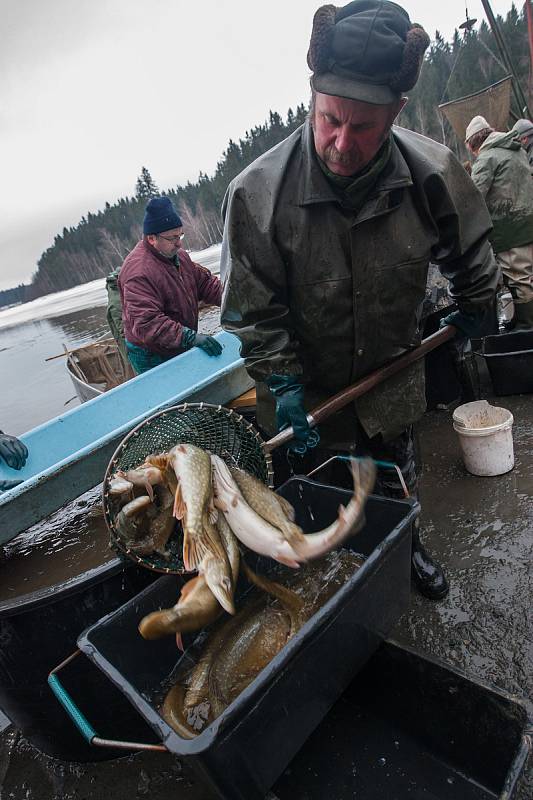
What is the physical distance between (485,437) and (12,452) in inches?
170

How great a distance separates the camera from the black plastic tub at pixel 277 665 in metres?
1.28

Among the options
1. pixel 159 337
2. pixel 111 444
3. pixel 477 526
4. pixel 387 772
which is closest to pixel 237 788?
pixel 387 772

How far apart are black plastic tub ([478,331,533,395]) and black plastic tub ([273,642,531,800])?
369 centimetres

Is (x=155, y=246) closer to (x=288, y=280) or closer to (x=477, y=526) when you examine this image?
(x=288, y=280)

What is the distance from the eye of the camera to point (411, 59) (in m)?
1.85

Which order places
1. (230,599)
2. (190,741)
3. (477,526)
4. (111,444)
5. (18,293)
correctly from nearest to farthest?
(190,741) → (230,599) → (477,526) → (111,444) → (18,293)

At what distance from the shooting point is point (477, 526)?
3.40 m

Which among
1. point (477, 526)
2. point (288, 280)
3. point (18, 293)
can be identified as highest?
point (18, 293)

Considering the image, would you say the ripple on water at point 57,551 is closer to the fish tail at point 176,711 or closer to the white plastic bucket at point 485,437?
the fish tail at point 176,711

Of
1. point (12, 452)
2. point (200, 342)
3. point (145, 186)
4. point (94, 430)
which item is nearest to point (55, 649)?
point (12, 452)

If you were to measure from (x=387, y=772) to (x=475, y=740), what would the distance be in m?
0.43

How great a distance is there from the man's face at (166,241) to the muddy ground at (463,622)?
145 inches

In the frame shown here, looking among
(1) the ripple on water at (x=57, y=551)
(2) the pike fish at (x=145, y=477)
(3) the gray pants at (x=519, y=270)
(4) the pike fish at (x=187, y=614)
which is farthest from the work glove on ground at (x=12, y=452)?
(3) the gray pants at (x=519, y=270)

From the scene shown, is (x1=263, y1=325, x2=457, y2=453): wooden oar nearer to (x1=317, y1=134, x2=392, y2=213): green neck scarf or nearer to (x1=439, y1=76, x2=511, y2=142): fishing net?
(x1=317, y1=134, x2=392, y2=213): green neck scarf
